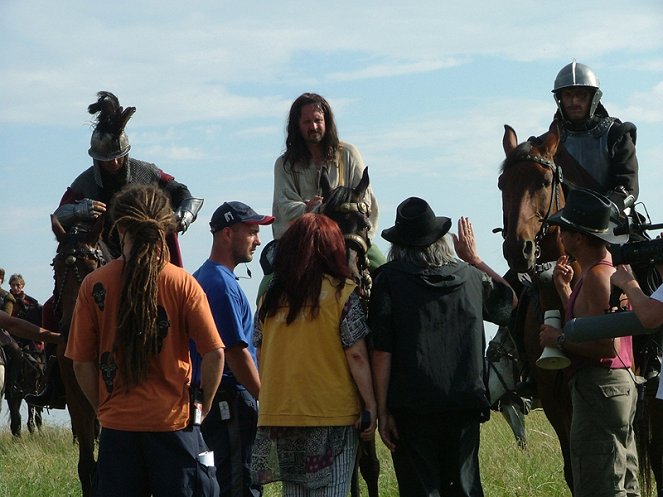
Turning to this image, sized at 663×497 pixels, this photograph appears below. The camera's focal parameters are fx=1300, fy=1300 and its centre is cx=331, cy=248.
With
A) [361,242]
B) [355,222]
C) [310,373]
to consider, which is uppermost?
[355,222]

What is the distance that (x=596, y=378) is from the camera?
22.7 feet

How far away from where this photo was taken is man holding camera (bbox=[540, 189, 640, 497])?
6773 mm

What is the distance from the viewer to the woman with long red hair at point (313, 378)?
258 inches

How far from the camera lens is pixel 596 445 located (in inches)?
268

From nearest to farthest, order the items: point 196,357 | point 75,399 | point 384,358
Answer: point 384,358
point 196,357
point 75,399

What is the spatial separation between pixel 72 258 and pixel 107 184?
2.53 ft

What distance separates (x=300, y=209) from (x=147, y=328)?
3013mm

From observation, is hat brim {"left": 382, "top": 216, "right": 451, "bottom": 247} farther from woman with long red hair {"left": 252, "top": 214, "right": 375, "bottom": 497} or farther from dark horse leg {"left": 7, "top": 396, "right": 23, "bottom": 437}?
dark horse leg {"left": 7, "top": 396, "right": 23, "bottom": 437}

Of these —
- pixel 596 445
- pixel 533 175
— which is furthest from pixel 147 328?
pixel 533 175

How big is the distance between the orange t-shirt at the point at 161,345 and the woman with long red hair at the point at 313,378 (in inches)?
19.0

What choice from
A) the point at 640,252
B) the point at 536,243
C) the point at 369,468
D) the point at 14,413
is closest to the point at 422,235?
the point at 640,252

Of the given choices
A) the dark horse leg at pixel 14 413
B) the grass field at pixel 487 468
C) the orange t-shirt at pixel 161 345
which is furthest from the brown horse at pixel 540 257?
the dark horse leg at pixel 14 413

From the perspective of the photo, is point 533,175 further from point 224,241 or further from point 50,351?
point 50,351

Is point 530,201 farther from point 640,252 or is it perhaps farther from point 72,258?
point 72,258
